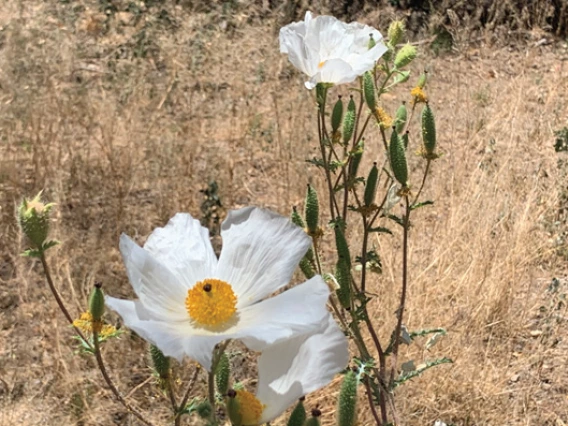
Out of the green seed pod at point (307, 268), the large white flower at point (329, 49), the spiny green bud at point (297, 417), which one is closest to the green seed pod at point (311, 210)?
the green seed pod at point (307, 268)

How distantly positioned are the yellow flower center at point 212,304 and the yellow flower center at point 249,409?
103 millimetres

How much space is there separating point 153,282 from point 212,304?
7 centimetres

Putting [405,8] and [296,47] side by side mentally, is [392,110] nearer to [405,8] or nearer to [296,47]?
[405,8]

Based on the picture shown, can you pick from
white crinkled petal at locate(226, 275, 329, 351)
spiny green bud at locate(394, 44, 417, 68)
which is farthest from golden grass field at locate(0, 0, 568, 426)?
white crinkled petal at locate(226, 275, 329, 351)

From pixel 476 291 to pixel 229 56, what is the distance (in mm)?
2448

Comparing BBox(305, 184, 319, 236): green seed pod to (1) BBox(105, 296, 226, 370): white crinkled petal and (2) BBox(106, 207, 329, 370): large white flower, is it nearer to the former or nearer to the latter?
(2) BBox(106, 207, 329, 370): large white flower

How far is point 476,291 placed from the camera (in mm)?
2420

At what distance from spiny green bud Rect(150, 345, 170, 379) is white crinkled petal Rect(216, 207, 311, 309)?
0.16 meters

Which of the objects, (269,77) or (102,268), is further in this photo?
(269,77)

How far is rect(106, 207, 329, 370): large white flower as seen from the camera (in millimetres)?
715

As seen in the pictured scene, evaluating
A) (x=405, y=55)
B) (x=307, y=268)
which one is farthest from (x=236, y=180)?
(x=307, y=268)

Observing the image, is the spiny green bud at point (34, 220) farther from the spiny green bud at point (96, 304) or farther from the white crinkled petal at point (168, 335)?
the white crinkled petal at point (168, 335)

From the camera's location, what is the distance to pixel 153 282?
0.81 meters

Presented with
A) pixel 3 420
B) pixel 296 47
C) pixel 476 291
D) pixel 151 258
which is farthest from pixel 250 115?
pixel 151 258
